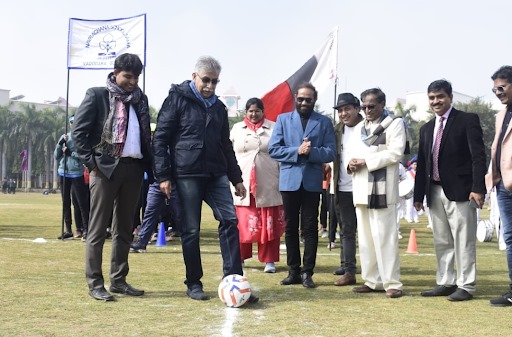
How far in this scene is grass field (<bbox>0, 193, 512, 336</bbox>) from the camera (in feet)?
16.4

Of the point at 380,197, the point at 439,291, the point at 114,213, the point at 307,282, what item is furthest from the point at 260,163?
the point at 439,291

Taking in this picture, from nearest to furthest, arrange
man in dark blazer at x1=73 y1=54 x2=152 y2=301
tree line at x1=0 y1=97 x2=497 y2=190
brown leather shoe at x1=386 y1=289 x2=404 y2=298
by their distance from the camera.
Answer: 1. man in dark blazer at x1=73 y1=54 x2=152 y2=301
2. brown leather shoe at x1=386 y1=289 x2=404 y2=298
3. tree line at x1=0 y1=97 x2=497 y2=190

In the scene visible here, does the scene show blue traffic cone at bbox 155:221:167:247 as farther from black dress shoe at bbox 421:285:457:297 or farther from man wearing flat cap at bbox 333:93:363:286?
black dress shoe at bbox 421:285:457:297

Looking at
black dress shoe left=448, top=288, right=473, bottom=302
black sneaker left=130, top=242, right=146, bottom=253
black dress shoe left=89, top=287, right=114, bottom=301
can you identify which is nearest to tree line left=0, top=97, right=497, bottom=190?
black sneaker left=130, top=242, right=146, bottom=253

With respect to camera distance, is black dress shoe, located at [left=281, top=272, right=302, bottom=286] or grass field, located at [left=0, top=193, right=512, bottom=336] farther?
black dress shoe, located at [left=281, top=272, right=302, bottom=286]

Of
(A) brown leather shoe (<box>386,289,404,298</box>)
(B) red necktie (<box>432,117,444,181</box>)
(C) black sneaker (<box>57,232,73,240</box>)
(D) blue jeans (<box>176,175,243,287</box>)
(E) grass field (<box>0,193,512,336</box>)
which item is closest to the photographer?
(E) grass field (<box>0,193,512,336</box>)

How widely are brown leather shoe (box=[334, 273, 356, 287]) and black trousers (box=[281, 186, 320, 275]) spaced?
1.07 feet

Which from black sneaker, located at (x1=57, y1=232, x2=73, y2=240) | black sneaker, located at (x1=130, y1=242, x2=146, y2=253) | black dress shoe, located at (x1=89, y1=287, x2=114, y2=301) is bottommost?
black sneaker, located at (x1=57, y1=232, x2=73, y2=240)

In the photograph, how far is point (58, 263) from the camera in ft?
29.0

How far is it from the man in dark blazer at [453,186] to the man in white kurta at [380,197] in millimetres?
317

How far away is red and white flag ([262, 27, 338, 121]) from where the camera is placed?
10.4 metres

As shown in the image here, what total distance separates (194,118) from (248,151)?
7.65 feet

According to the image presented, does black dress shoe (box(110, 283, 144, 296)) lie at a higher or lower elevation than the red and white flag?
lower

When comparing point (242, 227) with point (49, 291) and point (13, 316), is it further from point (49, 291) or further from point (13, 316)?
point (13, 316)
